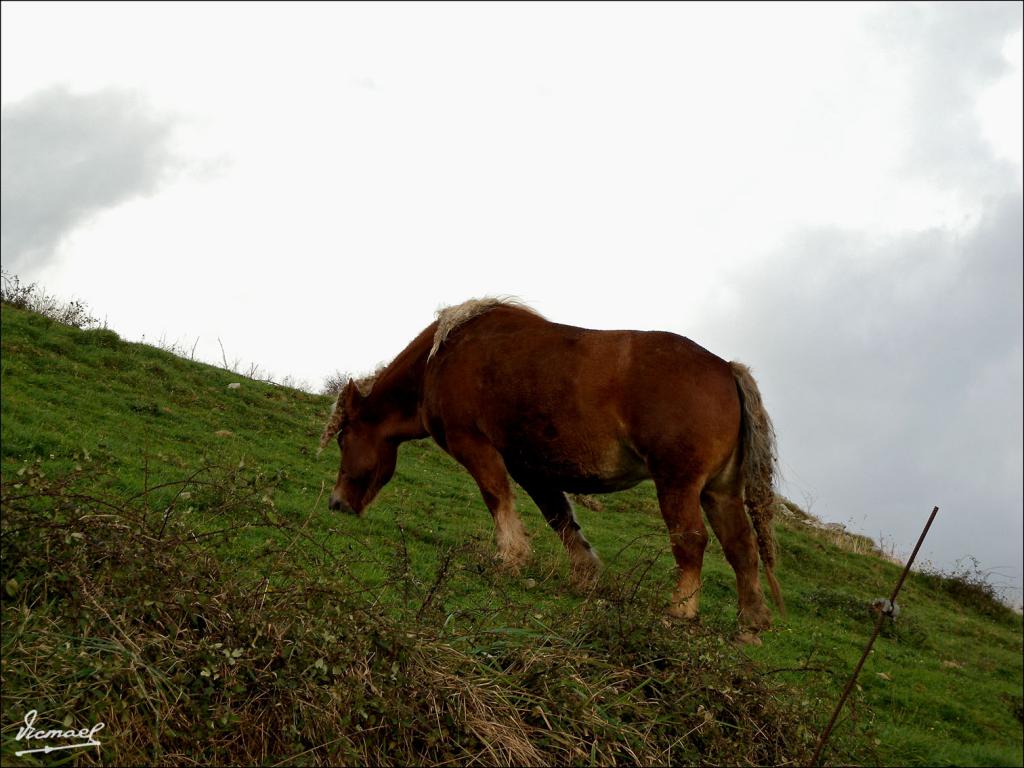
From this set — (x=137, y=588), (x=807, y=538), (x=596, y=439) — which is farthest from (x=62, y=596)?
(x=807, y=538)

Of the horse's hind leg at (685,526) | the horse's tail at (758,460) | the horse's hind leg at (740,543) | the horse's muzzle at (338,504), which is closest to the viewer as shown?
the horse's hind leg at (685,526)

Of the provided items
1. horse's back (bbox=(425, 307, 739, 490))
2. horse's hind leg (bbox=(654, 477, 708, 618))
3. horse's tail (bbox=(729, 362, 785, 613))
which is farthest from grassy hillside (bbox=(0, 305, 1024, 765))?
horse's tail (bbox=(729, 362, 785, 613))

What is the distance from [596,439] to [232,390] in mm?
11667

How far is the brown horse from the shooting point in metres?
7.64

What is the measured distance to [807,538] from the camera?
20.4 m

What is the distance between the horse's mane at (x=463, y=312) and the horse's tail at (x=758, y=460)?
2.46 metres

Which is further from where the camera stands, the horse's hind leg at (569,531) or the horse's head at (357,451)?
the horse's head at (357,451)

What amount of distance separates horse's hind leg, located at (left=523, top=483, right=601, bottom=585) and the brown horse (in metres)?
0.01

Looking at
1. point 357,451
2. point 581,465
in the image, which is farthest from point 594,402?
point 357,451

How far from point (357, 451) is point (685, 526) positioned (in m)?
4.41

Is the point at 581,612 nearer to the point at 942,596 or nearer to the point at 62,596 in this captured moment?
the point at 62,596

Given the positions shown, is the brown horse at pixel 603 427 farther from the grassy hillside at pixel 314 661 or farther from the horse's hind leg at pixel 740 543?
the grassy hillside at pixel 314 661

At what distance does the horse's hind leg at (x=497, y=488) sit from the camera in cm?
860

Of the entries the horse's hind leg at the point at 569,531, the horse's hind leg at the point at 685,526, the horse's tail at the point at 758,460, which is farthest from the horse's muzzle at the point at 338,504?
the horse's tail at the point at 758,460
